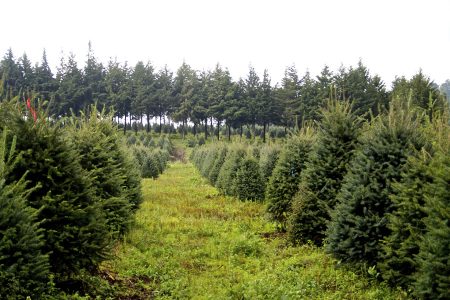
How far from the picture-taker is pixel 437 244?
6.02 metres

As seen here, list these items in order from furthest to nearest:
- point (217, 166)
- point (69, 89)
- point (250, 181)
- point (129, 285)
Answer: point (69, 89) < point (217, 166) < point (250, 181) < point (129, 285)

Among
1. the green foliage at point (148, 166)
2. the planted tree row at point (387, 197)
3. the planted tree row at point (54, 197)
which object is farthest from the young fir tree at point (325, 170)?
the green foliage at point (148, 166)

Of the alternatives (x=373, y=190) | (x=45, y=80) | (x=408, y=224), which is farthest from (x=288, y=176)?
(x=45, y=80)

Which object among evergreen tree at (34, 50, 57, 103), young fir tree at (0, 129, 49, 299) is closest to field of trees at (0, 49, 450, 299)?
young fir tree at (0, 129, 49, 299)

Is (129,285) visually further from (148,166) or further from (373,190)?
(148,166)

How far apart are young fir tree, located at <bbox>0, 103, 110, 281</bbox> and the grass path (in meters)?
1.34

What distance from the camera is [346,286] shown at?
27.6ft

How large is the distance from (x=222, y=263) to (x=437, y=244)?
639cm

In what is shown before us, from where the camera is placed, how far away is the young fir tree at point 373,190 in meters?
8.51

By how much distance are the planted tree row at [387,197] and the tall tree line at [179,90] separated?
160 feet

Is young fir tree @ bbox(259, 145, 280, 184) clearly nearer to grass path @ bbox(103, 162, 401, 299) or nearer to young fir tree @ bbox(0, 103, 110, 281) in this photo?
grass path @ bbox(103, 162, 401, 299)

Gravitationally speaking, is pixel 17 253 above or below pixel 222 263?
above

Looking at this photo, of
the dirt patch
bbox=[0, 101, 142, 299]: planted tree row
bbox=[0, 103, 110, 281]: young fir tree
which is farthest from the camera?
the dirt patch

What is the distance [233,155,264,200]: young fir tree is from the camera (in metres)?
20.8
